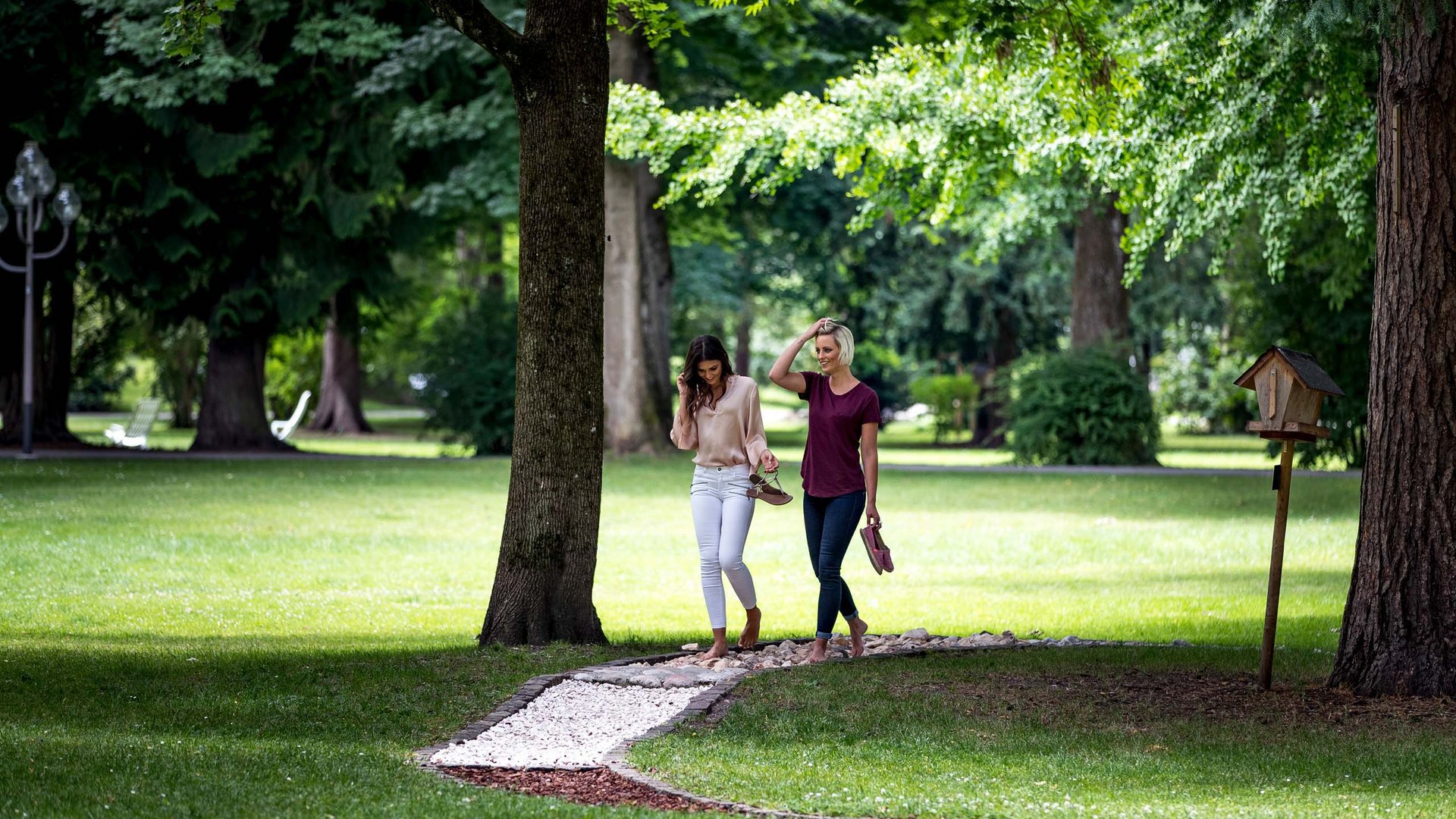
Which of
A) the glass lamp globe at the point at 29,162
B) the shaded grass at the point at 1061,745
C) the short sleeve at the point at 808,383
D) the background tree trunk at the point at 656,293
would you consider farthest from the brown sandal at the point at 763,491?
the background tree trunk at the point at 656,293

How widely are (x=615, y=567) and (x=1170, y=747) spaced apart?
9391 millimetres

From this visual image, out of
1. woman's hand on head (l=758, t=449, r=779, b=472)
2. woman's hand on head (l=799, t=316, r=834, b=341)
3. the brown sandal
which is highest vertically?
woman's hand on head (l=799, t=316, r=834, b=341)

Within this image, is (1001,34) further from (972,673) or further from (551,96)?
(972,673)

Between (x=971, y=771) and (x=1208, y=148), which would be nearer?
(x=971, y=771)

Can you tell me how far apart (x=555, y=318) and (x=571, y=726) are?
2821 millimetres

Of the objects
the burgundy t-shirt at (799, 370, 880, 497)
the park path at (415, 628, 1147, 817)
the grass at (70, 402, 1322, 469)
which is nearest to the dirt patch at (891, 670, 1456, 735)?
the park path at (415, 628, 1147, 817)

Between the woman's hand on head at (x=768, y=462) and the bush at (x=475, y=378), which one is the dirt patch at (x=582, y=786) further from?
the bush at (x=475, y=378)

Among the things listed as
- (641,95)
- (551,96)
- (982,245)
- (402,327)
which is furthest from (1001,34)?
(402,327)

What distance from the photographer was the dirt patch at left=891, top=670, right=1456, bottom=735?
792 cm

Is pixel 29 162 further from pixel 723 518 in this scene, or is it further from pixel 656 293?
pixel 723 518

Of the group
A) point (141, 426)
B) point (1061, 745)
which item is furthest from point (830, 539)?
point (141, 426)

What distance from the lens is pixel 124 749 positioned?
6.85m

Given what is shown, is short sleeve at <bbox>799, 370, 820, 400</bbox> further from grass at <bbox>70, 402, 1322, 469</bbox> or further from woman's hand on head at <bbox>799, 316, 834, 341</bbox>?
grass at <bbox>70, 402, 1322, 469</bbox>

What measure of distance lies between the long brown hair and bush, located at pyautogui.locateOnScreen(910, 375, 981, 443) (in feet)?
122
